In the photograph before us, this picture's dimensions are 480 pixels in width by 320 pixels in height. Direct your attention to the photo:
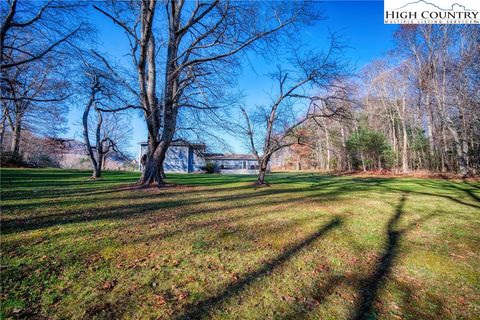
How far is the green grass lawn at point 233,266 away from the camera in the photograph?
1.95 m

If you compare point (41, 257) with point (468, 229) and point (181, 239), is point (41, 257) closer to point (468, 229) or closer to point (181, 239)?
point (181, 239)

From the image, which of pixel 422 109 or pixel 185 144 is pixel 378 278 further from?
pixel 422 109

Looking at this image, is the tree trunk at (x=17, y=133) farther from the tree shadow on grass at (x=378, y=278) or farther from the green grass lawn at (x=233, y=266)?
the tree shadow on grass at (x=378, y=278)

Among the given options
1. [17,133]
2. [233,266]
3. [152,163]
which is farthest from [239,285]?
[17,133]

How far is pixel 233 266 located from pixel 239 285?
1.32 feet

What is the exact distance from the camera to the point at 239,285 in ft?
7.55

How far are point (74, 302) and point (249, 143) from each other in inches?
422

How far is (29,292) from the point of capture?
204 cm

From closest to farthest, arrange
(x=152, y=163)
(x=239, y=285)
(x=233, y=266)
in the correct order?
(x=239, y=285) → (x=233, y=266) → (x=152, y=163)

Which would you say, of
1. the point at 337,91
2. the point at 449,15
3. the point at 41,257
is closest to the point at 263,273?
the point at 41,257

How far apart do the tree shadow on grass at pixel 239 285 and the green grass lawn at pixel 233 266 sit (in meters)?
0.01

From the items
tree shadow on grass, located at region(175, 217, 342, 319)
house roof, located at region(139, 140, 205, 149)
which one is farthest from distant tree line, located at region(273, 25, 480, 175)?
tree shadow on grass, located at region(175, 217, 342, 319)

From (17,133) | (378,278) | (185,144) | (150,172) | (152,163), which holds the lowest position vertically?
(378,278)

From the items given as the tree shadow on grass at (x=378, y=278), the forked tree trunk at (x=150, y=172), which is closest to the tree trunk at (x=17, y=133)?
the forked tree trunk at (x=150, y=172)
